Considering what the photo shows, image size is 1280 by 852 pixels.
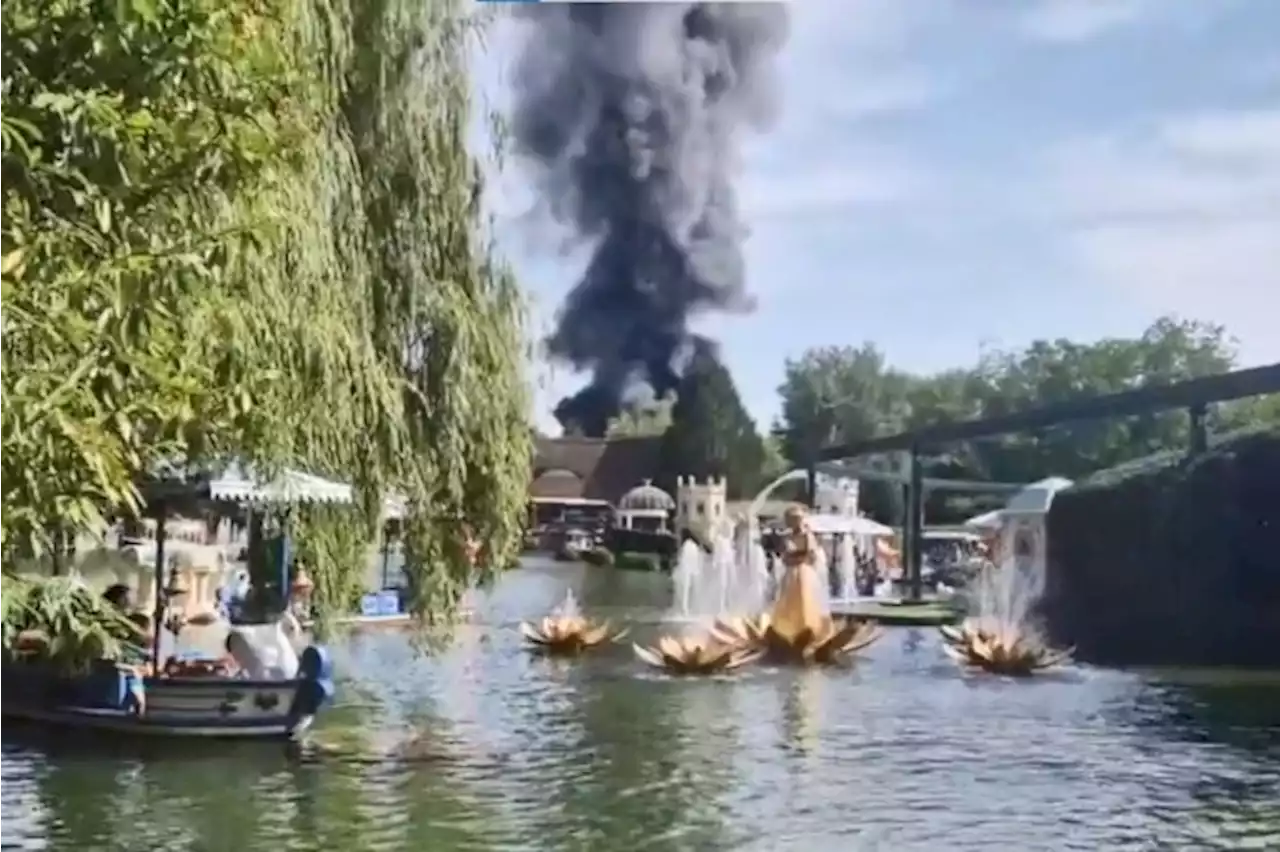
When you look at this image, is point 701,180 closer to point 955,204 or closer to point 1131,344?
point 955,204

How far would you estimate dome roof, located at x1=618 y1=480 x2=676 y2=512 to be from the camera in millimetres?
4281

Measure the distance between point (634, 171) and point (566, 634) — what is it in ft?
3.75

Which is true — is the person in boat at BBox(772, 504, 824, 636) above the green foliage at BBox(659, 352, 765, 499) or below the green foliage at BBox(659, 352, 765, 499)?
below

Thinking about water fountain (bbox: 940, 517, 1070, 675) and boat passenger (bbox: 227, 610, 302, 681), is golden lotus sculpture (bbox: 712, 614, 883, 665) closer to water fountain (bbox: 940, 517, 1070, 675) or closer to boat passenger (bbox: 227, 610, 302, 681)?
water fountain (bbox: 940, 517, 1070, 675)

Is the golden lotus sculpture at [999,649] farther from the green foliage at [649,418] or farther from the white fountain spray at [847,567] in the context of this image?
the green foliage at [649,418]

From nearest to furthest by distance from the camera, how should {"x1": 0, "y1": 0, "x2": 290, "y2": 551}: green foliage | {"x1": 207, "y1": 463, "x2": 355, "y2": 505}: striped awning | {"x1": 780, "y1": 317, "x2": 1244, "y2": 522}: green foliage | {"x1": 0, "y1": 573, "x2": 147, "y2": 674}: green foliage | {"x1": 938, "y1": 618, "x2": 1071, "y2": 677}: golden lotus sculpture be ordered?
{"x1": 0, "y1": 0, "x2": 290, "y2": 551}: green foliage, {"x1": 0, "y1": 573, "x2": 147, "y2": 674}: green foliage, {"x1": 207, "y1": 463, "x2": 355, "y2": 505}: striped awning, {"x1": 780, "y1": 317, "x2": 1244, "y2": 522}: green foliage, {"x1": 938, "y1": 618, "x2": 1071, "y2": 677}: golden lotus sculpture

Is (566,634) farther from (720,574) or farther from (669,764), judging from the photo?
(669,764)

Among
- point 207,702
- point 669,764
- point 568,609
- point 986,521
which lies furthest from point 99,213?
point 986,521

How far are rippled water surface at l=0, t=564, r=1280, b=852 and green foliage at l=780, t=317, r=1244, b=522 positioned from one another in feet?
1.73

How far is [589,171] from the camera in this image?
4305mm

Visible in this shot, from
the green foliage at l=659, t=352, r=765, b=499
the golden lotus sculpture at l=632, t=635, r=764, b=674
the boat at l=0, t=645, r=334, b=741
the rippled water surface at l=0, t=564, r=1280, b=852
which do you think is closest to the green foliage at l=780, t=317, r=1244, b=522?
the green foliage at l=659, t=352, r=765, b=499

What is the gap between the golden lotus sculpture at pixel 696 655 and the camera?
181 inches

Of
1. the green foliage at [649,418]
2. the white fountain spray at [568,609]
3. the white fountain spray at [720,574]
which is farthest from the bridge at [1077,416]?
the white fountain spray at [568,609]

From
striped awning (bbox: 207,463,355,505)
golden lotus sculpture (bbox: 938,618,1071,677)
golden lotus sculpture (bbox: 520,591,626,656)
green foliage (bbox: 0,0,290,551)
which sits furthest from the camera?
golden lotus sculpture (bbox: 520,591,626,656)
